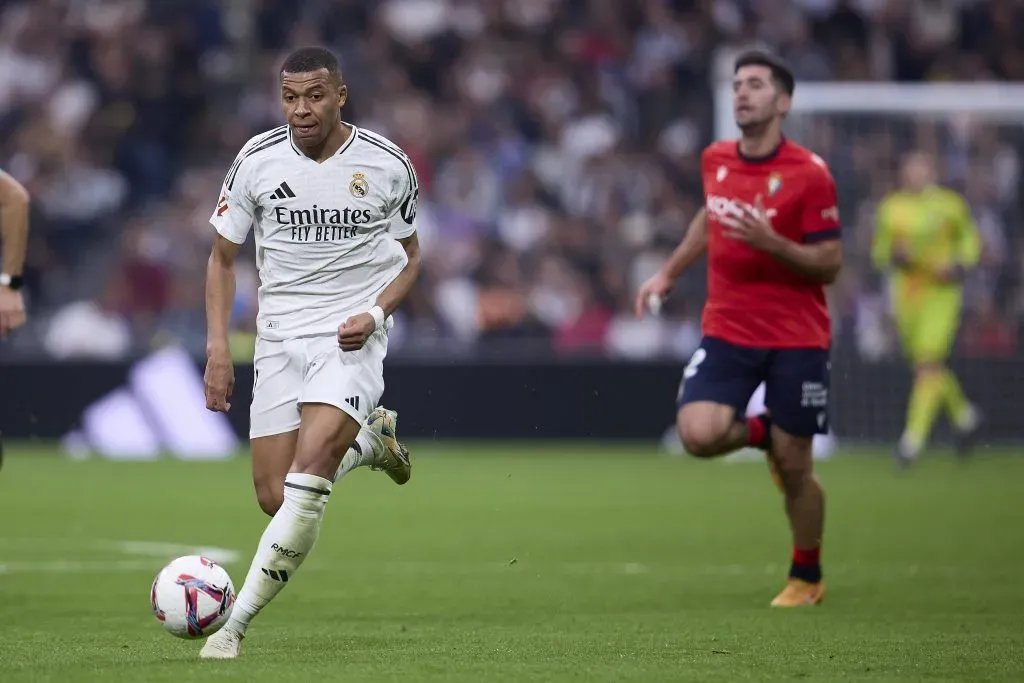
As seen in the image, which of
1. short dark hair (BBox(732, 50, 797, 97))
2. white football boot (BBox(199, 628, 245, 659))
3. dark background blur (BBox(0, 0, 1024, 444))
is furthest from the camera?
dark background blur (BBox(0, 0, 1024, 444))

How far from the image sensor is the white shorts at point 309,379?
6.75 metres

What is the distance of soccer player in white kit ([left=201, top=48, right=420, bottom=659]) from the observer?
22.1 ft

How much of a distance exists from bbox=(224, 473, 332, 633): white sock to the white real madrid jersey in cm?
65

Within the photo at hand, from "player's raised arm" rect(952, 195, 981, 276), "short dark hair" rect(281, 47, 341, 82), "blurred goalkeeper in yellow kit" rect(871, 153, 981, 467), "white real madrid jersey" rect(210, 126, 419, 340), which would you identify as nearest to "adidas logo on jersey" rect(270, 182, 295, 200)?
"white real madrid jersey" rect(210, 126, 419, 340)

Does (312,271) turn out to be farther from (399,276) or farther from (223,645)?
(223,645)

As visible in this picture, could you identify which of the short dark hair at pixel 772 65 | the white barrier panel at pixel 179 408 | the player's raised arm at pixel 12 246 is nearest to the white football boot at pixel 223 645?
the player's raised arm at pixel 12 246

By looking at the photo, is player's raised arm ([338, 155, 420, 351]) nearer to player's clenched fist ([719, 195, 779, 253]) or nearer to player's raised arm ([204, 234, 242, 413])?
player's raised arm ([204, 234, 242, 413])

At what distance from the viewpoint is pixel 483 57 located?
75.4 feet

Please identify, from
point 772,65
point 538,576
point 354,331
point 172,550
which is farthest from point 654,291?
point 172,550

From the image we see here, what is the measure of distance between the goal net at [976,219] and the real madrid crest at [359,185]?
11.7 meters

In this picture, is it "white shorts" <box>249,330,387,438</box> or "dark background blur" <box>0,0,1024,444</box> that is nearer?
"white shorts" <box>249,330,387,438</box>

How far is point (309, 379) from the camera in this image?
681cm

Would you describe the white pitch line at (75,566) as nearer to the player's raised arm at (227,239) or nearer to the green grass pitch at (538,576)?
the green grass pitch at (538,576)

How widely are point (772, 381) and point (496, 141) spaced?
1366 cm
